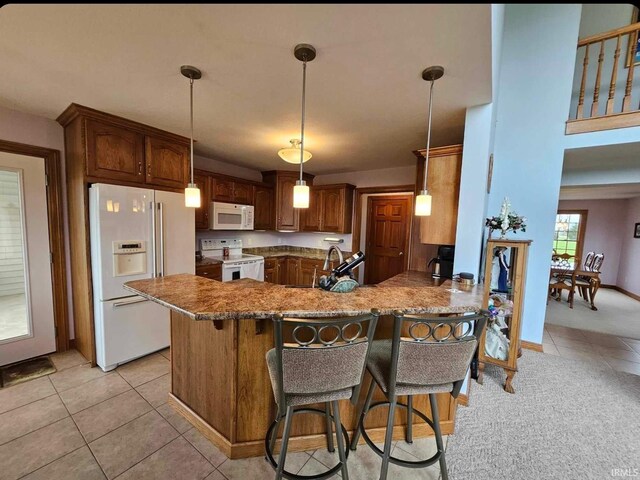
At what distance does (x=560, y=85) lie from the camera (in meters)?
2.98

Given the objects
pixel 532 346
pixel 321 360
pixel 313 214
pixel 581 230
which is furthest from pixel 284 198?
pixel 581 230

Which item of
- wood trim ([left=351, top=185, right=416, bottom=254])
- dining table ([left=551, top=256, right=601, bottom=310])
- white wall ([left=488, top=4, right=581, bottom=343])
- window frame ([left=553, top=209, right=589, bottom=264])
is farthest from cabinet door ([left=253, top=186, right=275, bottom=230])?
window frame ([left=553, top=209, right=589, bottom=264])

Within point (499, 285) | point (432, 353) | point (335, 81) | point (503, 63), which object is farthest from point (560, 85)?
point (432, 353)

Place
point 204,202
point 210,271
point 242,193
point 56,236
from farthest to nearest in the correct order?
point 242,193
point 204,202
point 210,271
point 56,236

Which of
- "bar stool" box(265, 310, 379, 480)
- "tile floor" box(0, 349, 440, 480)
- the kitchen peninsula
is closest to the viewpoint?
"bar stool" box(265, 310, 379, 480)

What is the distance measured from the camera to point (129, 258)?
8.57 ft

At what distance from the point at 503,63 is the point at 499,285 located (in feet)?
8.59

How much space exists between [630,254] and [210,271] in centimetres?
833

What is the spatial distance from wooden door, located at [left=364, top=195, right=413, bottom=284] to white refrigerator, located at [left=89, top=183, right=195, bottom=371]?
3273mm

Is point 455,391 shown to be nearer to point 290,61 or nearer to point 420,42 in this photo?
point 420,42

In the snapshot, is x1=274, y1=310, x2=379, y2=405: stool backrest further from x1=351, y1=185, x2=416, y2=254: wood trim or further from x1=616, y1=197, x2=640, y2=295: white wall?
x1=616, y1=197, x2=640, y2=295: white wall

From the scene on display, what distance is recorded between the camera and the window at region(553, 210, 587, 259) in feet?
21.9

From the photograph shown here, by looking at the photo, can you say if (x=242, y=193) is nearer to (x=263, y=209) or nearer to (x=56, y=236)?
(x=263, y=209)

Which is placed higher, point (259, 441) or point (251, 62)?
point (251, 62)
